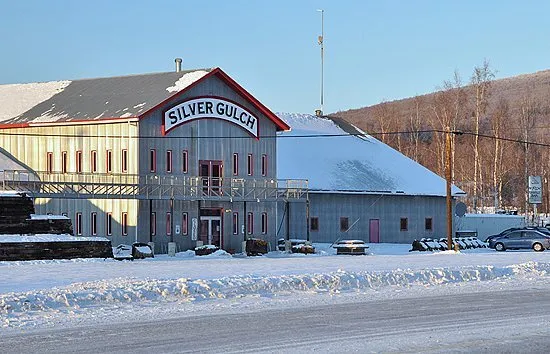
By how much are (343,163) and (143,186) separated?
1977 cm

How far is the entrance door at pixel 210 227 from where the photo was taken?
2121 inches

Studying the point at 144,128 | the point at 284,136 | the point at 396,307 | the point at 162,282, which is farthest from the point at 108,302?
the point at 284,136

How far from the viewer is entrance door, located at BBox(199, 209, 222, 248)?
53875mm

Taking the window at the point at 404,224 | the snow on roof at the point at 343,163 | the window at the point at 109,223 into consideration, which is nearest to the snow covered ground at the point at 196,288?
the window at the point at 109,223

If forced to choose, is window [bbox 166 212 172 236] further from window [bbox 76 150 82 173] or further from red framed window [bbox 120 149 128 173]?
window [bbox 76 150 82 173]

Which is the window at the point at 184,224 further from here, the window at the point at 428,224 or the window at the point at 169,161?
the window at the point at 428,224

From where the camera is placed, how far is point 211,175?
179 feet

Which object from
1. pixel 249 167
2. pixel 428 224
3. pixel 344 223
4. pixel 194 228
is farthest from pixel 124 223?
pixel 428 224

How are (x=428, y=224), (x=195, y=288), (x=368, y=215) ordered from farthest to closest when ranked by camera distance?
1. (x=428, y=224)
2. (x=368, y=215)
3. (x=195, y=288)

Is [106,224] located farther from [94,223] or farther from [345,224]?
[345,224]

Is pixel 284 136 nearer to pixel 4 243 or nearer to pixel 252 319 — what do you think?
pixel 4 243

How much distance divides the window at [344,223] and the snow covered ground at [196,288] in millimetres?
29851

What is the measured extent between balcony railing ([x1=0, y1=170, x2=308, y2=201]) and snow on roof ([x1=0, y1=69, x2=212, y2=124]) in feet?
10.5

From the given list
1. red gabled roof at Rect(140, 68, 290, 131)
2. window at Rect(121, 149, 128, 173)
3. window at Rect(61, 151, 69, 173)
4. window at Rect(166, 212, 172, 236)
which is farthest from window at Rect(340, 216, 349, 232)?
window at Rect(61, 151, 69, 173)
